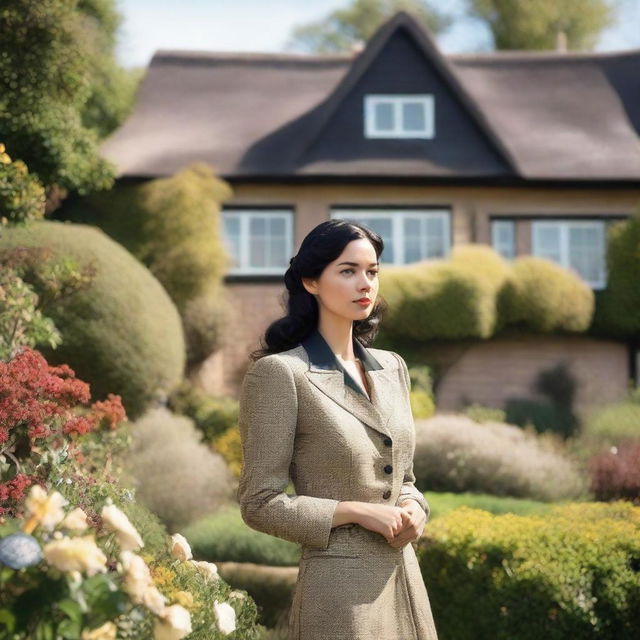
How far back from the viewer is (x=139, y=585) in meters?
3.00

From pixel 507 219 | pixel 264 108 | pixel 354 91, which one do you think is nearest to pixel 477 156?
pixel 507 219

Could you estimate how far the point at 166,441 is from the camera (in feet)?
39.0

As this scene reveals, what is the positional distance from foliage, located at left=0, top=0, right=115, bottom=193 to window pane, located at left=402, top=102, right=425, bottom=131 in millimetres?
10292

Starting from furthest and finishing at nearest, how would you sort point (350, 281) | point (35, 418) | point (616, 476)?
point (616, 476) → point (35, 418) → point (350, 281)

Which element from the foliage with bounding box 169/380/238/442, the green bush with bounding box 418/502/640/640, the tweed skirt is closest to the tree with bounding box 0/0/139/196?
the foliage with bounding box 169/380/238/442

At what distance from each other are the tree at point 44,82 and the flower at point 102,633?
25.8ft

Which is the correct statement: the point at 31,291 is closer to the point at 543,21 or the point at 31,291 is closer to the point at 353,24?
the point at 543,21

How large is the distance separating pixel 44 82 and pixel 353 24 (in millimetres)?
29798

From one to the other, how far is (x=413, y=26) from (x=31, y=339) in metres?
13.9

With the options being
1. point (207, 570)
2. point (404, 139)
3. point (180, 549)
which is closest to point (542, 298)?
point (404, 139)

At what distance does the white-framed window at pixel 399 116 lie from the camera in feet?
66.5

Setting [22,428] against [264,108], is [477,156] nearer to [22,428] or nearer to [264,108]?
[264,108]

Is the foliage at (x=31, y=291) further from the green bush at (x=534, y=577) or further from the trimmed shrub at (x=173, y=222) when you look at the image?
the trimmed shrub at (x=173, y=222)

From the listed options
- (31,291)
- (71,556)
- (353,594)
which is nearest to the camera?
(71,556)
